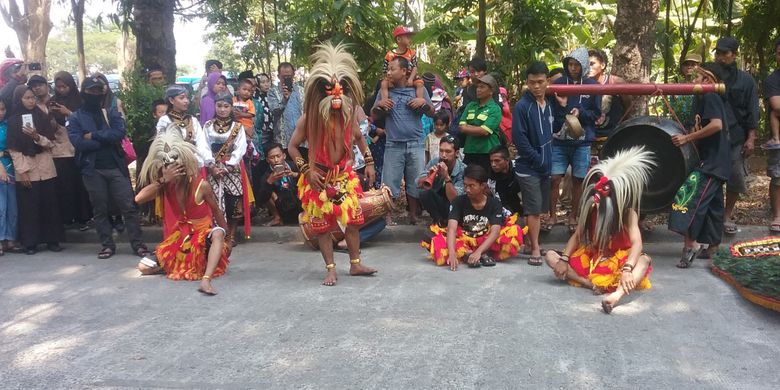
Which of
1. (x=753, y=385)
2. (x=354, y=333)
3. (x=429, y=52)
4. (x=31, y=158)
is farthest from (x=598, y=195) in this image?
(x=429, y=52)

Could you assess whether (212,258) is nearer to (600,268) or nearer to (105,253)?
(105,253)

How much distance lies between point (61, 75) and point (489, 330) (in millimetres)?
5880

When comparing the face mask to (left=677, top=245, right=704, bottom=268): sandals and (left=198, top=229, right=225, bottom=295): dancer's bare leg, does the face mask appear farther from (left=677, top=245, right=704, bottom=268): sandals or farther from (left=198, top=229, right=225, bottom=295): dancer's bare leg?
(left=677, top=245, right=704, bottom=268): sandals

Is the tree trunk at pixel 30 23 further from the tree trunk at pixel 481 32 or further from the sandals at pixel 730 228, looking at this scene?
the sandals at pixel 730 228

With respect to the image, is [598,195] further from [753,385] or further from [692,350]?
[753,385]

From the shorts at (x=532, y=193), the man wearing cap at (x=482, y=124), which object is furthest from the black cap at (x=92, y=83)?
the shorts at (x=532, y=193)

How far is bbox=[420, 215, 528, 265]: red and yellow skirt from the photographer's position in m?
6.02

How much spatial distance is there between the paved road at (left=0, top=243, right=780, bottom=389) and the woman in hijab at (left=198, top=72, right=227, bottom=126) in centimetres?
244

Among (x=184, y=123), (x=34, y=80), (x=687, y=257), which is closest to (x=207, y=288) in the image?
(x=184, y=123)

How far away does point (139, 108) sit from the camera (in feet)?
25.6

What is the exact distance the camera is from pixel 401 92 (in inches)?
280

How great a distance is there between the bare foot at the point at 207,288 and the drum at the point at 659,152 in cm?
389

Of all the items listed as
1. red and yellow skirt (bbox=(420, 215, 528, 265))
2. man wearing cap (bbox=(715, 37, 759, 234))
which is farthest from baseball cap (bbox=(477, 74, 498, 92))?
man wearing cap (bbox=(715, 37, 759, 234))

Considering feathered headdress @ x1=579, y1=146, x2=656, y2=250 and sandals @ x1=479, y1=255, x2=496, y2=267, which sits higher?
feathered headdress @ x1=579, y1=146, x2=656, y2=250
